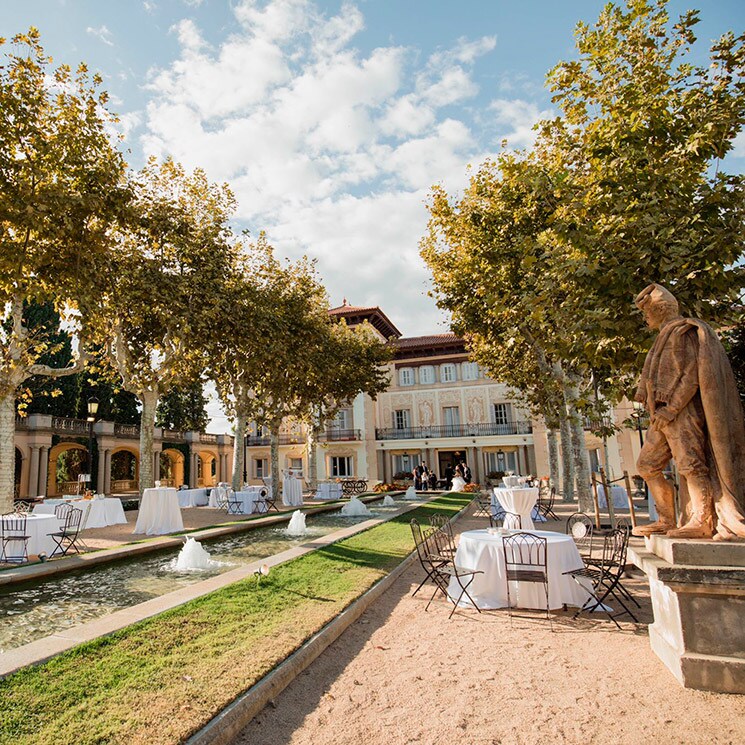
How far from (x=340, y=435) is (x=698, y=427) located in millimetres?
34317

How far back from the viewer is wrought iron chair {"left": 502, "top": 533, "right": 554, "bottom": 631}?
5.50 m

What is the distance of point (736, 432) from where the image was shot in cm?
360

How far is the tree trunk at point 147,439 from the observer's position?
14.2m

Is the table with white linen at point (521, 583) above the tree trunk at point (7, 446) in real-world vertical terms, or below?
below

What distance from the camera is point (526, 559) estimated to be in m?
5.71

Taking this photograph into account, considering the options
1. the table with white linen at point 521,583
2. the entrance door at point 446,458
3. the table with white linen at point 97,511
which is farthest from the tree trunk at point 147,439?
the entrance door at point 446,458

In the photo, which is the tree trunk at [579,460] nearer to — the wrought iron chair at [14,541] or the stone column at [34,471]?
the wrought iron chair at [14,541]

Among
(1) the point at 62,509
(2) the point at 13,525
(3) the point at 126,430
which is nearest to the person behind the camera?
(2) the point at 13,525

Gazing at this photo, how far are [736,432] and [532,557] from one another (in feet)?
9.10

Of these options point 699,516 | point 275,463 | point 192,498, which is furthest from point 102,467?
point 699,516

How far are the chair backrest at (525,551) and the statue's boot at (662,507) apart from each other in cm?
162

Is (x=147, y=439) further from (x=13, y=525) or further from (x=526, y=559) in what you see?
(x=526, y=559)

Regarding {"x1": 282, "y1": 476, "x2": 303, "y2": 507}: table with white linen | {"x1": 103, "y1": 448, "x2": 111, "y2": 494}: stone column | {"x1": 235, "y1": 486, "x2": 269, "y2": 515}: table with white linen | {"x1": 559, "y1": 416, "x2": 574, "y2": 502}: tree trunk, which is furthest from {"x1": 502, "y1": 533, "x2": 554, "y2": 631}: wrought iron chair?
{"x1": 103, "y1": 448, "x2": 111, "y2": 494}: stone column

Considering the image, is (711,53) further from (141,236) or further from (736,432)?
(141,236)
